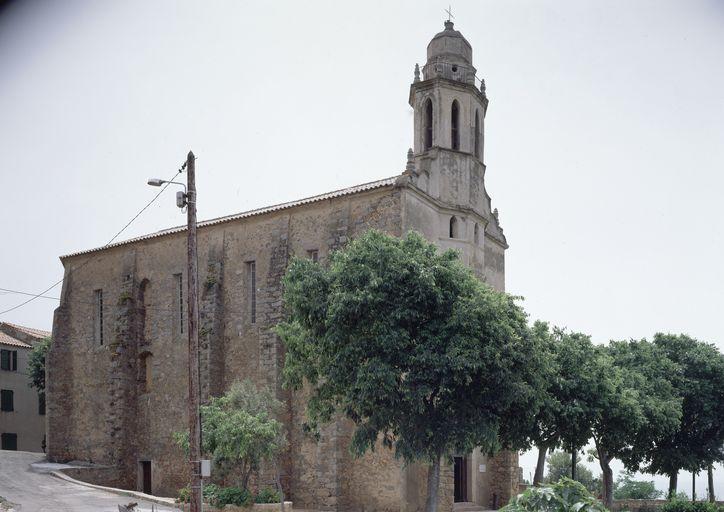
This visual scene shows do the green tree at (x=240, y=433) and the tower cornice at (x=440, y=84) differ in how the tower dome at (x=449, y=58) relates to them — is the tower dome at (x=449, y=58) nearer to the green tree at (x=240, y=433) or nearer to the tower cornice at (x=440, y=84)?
the tower cornice at (x=440, y=84)

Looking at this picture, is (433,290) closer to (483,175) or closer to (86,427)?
(483,175)

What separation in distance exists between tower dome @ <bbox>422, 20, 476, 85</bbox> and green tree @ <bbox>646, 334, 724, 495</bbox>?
19.2 meters

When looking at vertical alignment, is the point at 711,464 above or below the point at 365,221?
below

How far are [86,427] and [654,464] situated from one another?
3100 cm

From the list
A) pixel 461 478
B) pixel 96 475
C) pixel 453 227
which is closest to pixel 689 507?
pixel 461 478

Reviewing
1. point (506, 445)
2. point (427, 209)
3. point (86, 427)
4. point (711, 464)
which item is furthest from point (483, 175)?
point (86, 427)

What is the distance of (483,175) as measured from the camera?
39.1 m

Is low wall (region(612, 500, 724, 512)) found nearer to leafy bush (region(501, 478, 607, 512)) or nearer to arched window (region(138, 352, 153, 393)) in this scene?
arched window (region(138, 352, 153, 393))

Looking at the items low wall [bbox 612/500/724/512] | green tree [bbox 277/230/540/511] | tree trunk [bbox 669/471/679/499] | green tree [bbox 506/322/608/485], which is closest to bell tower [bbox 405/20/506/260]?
green tree [bbox 506/322/608/485]

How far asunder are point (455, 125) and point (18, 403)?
3897 cm

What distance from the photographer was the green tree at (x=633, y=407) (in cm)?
3397

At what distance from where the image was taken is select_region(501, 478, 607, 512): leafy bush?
13.3 metres

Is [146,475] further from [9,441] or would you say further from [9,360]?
[9,360]

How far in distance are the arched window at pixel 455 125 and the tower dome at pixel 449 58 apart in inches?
51.1
